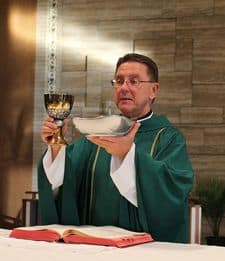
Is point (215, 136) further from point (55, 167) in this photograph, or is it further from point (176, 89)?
point (55, 167)

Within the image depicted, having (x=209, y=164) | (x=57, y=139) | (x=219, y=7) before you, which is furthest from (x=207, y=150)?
(x=57, y=139)

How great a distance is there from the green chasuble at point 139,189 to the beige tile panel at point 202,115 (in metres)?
2.85

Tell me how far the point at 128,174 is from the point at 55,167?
0.39m

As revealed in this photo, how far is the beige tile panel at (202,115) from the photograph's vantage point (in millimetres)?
6117

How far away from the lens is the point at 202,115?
6.17 m

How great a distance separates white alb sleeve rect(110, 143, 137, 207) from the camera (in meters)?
2.83

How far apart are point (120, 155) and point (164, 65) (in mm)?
3613

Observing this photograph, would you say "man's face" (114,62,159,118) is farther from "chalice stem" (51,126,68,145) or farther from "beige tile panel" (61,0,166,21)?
"beige tile panel" (61,0,166,21)

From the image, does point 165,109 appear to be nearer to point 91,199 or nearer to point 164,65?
point 164,65

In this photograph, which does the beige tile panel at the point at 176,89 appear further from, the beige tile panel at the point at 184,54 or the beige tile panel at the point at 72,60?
the beige tile panel at the point at 72,60

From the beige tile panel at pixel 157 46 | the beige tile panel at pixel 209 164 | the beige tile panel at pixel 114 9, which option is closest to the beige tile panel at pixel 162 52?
the beige tile panel at pixel 157 46

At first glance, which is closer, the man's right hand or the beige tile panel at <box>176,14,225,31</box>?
the man's right hand

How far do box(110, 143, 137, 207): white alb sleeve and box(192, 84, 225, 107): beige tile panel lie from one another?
3.41 metres

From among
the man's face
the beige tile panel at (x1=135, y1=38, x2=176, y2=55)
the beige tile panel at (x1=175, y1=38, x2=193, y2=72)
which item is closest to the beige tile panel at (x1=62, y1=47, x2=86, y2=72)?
the beige tile panel at (x1=135, y1=38, x2=176, y2=55)
